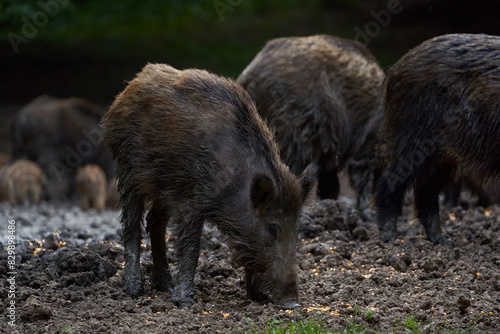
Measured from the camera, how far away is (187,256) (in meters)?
4.94

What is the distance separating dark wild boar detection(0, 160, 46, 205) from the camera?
1298 centimetres

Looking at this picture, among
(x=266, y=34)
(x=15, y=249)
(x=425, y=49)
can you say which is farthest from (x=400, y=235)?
(x=266, y=34)

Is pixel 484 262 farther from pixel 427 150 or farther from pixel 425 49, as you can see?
pixel 425 49

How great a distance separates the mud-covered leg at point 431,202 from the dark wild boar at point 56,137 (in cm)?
932

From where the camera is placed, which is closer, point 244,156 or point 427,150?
point 244,156

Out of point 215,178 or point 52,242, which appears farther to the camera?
point 52,242

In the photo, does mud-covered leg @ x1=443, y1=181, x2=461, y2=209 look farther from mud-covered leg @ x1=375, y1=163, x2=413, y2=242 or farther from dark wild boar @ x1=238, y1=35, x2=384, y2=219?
mud-covered leg @ x1=375, y1=163, x2=413, y2=242

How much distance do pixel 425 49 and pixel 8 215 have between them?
6.22 meters

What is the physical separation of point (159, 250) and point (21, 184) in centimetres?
841

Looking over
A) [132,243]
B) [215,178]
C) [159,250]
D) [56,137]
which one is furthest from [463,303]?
[56,137]

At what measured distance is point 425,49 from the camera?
6.70 m

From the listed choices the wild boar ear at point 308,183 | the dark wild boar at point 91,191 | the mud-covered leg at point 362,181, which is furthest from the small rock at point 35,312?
the dark wild boar at point 91,191

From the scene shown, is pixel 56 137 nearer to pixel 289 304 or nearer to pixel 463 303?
pixel 289 304

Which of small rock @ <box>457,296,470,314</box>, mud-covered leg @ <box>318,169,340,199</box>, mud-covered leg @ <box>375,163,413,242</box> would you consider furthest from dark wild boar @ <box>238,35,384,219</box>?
small rock @ <box>457,296,470,314</box>
